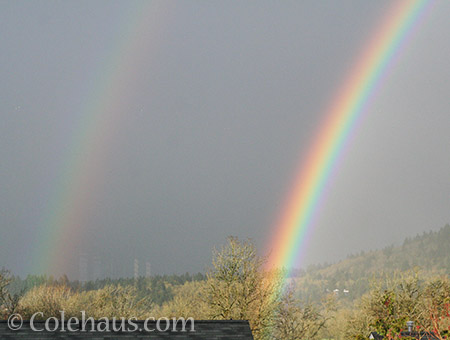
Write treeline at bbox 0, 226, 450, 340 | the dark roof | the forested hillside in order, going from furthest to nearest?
the forested hillside
treeline at bbox 0, 226, 450, 340
the dark roof

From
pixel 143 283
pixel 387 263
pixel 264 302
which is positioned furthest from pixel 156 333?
pixel 387 263

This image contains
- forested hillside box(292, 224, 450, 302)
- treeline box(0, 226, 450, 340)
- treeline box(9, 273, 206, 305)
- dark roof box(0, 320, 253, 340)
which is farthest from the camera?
forested hillside box(292, 224, 450, 302)

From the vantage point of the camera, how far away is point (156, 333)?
19.9 metres

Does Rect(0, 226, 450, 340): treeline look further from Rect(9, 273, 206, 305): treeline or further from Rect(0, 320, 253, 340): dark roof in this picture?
Rect(9, 273, 206, 305): treeline

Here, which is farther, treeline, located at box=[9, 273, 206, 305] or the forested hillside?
the forested hillside

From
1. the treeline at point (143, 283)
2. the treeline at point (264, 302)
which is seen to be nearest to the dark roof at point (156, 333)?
the treeline at point (264, 302)

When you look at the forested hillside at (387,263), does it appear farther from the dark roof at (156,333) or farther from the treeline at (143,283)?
the dark roof at (156,333)

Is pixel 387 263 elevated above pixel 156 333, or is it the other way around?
pixel 387 263

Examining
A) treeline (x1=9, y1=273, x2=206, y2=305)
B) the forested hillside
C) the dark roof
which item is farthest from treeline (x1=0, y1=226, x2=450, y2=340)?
the forested hillside

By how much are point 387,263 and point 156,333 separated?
136 meters

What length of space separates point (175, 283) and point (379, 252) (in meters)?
70.4

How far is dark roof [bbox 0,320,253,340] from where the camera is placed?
19031 millimetres

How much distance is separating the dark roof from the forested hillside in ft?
343

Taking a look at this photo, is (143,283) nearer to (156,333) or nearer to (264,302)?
(264,302)
